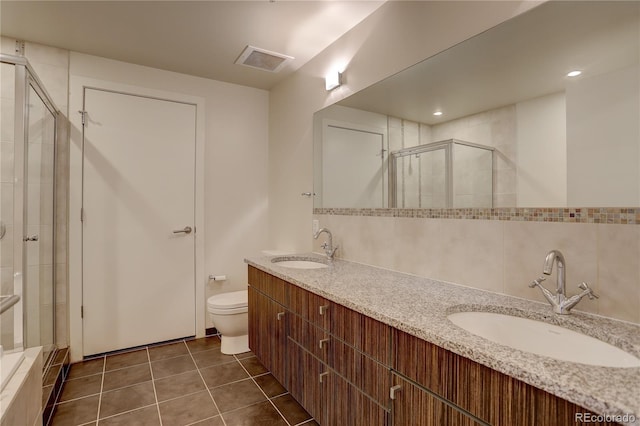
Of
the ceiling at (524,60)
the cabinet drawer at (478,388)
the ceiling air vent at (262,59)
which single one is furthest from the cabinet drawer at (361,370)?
the ceiling air vent at (262,59)

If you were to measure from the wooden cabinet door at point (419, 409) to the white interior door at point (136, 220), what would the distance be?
93.3 inches

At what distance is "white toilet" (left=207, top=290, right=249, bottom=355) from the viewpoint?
257 cm

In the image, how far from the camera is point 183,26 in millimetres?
2178

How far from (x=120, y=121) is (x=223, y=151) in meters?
0.88

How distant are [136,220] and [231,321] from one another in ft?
3.95

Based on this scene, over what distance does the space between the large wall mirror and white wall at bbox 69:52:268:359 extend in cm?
167

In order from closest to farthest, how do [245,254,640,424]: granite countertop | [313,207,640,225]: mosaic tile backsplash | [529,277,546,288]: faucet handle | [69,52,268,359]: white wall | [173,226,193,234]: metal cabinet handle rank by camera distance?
[245,254,640,424]: granite countertop, [313,207,640,225]: mosaic tile backsplash, [529,277,546,288]: faucet handle, [173,226,193,234]: metal cabinet handle, [69,52,268,359]: white wall

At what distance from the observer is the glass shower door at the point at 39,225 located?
1800 millimetres

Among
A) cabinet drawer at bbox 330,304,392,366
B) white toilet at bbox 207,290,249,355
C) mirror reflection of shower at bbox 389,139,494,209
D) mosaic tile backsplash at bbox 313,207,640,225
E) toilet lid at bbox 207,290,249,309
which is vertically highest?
mirror reflection of shower at bbox 389,139,494,209

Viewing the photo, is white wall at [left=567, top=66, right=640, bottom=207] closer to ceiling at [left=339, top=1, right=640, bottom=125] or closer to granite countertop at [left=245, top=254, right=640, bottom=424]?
ceiling at [left=339, top=1, right=640, bottom=125]

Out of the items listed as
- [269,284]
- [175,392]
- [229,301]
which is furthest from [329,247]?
[175,392]

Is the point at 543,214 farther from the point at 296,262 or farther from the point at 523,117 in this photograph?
the point at 296,262

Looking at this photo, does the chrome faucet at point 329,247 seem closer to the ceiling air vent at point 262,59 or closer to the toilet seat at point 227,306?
the toilet seat at point 227,306

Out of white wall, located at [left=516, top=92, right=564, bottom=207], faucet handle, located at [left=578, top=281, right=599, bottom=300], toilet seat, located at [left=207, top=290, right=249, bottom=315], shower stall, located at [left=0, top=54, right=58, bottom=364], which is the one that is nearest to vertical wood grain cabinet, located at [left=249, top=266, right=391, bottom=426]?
toilet seat, located at [left=207, top=290, right=249, bottom=315]
